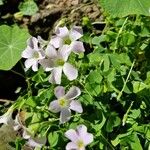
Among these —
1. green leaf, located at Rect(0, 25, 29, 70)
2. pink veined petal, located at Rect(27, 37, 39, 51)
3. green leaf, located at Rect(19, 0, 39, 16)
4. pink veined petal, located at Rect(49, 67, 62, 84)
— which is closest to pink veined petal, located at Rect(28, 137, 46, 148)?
pink veined petal, located at Rect(49, 67, 62, 84)

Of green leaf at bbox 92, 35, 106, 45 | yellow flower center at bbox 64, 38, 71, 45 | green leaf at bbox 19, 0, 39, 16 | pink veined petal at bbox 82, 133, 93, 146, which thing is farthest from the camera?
green leaf at bbox 19, 0, 39, 16

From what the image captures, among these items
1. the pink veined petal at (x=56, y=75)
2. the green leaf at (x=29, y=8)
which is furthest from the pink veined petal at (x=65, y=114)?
the green leaf at (x=29, y=8)

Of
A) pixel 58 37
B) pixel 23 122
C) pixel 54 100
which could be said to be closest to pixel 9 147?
pixel 23 122

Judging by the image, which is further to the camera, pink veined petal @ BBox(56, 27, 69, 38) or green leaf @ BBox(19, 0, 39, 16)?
green leaf @ BBox(19, 0, 39, 16)

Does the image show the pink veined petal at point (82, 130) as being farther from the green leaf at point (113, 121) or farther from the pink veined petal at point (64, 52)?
the pink veined petal at point (64, 52)

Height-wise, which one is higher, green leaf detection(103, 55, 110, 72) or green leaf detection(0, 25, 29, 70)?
green leaf detection(103, 55, 110, 72)

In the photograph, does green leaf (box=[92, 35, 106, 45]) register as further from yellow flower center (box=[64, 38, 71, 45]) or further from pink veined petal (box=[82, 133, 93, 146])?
pink veined petal (box=[82, 133, 93, 146])
